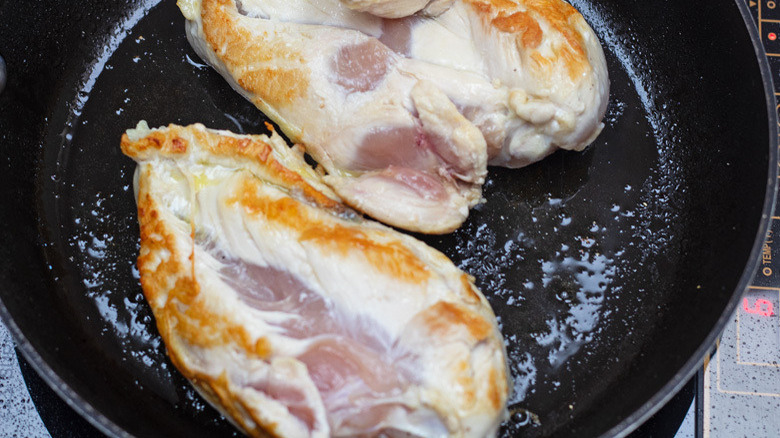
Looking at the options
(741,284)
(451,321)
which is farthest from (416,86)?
(741,284)

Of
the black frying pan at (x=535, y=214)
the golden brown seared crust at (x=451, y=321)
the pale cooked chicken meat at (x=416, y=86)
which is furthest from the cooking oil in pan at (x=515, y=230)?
the golden brown seared crust at (x=451, y=321)

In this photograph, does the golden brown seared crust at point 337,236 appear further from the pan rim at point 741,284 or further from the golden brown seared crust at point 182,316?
the pan rim at point 741,284

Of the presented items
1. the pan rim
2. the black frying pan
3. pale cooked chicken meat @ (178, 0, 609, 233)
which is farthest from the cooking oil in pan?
the pan rim

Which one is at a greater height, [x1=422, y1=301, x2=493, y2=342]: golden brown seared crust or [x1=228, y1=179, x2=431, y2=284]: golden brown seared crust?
[x1=228, y1=179, x2=431, y2=284]: golden brown seared crust

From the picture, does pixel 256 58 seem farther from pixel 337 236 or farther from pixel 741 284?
pixel 741 284

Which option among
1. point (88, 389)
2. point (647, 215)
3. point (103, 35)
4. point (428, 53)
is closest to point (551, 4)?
point (428, 53)

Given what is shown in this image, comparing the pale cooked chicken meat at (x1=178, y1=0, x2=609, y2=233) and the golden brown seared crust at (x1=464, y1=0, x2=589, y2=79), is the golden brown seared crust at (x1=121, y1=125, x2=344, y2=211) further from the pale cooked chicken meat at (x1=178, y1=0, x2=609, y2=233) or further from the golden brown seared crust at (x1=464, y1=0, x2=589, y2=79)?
the golden brown seared crust at (x1=464, y1=0, x2=589, y2=79)

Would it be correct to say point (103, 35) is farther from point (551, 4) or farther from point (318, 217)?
point (551, 4)

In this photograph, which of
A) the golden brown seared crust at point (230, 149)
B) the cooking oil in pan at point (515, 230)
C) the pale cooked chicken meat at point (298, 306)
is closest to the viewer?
the pale cooked chicken meat at point (298, 306)
